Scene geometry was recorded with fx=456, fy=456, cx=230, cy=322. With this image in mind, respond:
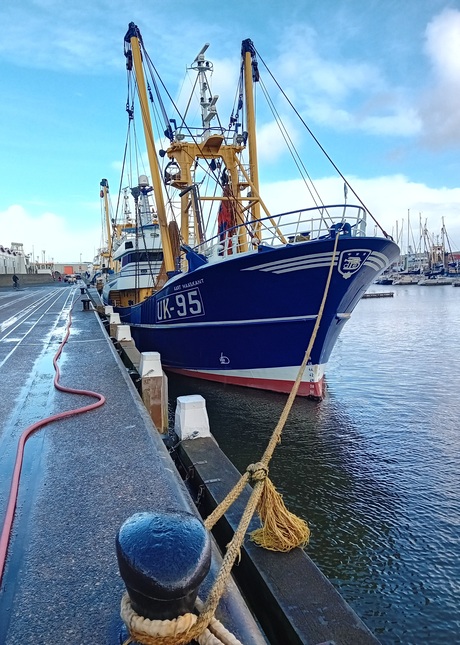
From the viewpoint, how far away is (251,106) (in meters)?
14.7

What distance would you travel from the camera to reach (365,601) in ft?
13.4

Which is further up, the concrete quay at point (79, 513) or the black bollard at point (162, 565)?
the black bollard at point (162, 565)

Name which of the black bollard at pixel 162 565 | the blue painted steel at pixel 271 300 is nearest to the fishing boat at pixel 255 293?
Result: the blue painted steel at pixel 271 300

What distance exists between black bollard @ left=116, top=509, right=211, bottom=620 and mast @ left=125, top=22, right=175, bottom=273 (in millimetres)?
12406

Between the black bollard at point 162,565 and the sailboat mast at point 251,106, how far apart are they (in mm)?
→ 13092

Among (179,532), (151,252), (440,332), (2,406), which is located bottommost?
(440,332)

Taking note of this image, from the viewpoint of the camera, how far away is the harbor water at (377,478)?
4.11 m

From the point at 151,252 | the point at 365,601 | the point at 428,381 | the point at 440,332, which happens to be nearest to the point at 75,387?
the point at 365,601

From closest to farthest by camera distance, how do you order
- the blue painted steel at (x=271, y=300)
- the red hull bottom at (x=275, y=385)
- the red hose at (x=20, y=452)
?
the red hose at (x=20, y=452)
the blue painted steel at (x=271, y=300)
the red hull bottom at (x=275, y=385)

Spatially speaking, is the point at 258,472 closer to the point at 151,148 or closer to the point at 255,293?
the point at 255,293

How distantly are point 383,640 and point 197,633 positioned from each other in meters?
2.67

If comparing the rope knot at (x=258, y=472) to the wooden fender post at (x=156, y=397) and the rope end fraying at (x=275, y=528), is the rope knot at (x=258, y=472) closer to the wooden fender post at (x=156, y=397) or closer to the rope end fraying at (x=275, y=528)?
the rope end fraying at (x=275, y=528)

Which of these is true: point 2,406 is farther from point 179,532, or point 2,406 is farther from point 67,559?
point 179,532

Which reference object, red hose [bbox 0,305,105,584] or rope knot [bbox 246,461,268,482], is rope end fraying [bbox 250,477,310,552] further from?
red hose [bbox 0,305,105,584]
